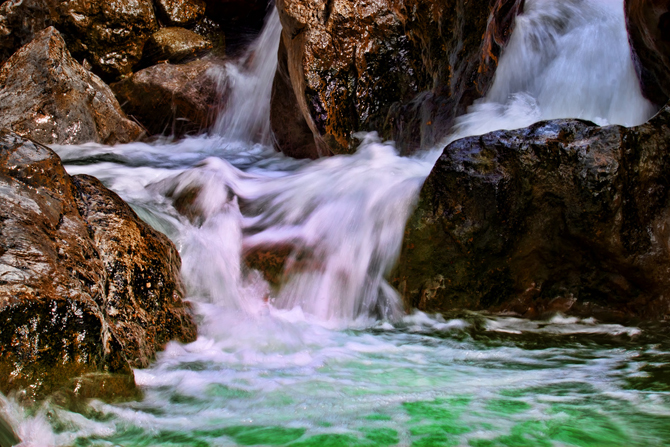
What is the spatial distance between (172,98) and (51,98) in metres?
1.91

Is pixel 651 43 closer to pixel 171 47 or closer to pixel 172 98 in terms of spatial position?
pixel 172 98

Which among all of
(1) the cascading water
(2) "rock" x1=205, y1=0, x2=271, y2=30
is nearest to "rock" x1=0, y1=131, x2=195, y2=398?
(1) the cascading water

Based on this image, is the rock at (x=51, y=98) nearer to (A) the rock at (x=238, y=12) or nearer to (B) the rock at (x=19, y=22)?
(B) the rock at (x=19, y=22)

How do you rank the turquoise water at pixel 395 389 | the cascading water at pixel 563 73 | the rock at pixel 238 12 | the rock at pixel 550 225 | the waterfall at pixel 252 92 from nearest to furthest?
the turquoise water at pixel 395 389, the rock at pixel 550 225, the cascading water at pixel 563 73, the waterfall at pixel 252 92, the rock at pixel 238 12

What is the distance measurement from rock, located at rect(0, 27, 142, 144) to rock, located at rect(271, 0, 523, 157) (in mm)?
2964

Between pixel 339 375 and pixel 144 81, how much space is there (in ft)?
22.4

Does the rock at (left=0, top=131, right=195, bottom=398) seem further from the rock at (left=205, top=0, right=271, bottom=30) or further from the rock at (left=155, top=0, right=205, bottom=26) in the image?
the rock at (left=205, top=0, right=271, bottom=30)

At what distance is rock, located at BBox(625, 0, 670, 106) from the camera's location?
4.12 m

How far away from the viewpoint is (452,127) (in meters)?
5.61

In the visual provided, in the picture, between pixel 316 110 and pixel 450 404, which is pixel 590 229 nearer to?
pixel 450 404

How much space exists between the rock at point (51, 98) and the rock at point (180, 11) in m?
2.30

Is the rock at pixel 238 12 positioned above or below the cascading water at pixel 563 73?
above

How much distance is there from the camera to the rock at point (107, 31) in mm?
8359

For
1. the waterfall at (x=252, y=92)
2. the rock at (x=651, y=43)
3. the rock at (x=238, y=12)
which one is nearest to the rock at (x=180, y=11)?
the rock at (x=238, y=12)
